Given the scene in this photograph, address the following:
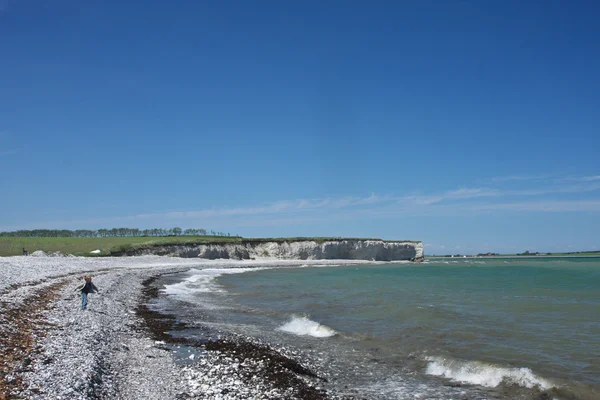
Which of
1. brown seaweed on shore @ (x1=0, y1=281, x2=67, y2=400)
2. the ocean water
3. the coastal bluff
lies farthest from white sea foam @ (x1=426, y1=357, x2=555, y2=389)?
the coastal bluff

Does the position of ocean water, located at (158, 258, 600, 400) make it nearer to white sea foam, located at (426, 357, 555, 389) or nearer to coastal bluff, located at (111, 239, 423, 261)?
white sea foam, located at (426, 357, 555, 389)

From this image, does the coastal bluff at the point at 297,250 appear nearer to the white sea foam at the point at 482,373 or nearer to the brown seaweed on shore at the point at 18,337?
the brown seaweed on shore at the point at 18,337

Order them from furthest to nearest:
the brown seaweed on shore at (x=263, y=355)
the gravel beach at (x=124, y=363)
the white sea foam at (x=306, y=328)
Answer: the white sea foam at (x=306, y=328), the brown seaweed on shore at (x=263, y=355), the gravel beach at (x=124, y=363)

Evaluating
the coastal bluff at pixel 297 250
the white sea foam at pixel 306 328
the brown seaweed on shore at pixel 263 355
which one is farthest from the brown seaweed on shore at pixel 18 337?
the coastal bluff at pixel 297 250

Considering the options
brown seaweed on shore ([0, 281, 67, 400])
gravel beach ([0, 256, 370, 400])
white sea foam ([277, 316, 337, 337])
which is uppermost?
brown seaweed on shore ([0, 281, 67, 400])

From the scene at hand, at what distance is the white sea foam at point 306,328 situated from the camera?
46.2 ft

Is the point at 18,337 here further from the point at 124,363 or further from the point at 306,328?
the point at 306,328

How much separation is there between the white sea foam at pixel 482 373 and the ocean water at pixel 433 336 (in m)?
0.02

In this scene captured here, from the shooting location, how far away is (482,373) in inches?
380

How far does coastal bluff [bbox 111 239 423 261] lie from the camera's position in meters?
71.9

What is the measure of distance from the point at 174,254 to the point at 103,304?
56.2m

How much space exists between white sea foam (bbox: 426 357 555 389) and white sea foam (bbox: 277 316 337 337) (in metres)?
4.45

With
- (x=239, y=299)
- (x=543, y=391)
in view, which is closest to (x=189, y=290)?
(x=239, y=299)

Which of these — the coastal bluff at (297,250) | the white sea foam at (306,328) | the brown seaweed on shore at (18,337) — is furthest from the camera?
the coastal bluff at (297,250)
